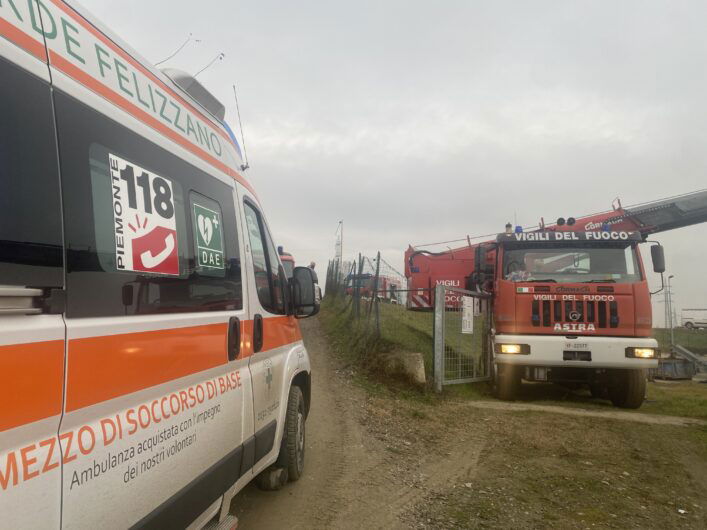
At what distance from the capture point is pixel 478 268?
8664 mm

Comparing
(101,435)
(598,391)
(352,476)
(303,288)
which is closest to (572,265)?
(598,391)

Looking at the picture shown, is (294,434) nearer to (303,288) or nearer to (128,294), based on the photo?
(303,288)

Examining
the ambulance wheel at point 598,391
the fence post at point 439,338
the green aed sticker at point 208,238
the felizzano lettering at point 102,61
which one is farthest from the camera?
the ambulance wheel at point 598,391

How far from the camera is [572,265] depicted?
26.4 ft

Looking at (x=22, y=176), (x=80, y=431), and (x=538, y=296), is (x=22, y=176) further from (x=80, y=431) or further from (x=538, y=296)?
(x=538, y=296)

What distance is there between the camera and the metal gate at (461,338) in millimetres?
8375

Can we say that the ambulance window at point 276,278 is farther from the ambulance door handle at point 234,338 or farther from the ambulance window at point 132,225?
the ambulance window at point 132,225

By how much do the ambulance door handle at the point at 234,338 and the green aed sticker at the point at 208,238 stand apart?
31 cm

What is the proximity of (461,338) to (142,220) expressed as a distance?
771cm

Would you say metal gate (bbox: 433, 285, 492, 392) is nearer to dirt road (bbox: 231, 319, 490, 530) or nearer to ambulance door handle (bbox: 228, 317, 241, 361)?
dirt road (bbox: 231, 319, 490, 530)

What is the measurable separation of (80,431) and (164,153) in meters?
1.27

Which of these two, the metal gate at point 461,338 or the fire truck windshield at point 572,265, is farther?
the metal gate at point 461,338

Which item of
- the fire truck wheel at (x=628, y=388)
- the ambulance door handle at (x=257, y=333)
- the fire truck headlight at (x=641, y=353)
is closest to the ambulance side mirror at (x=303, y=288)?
the ambulance door handle at (x=257, y=333)

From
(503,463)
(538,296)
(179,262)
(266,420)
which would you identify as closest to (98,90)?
(179,262)
